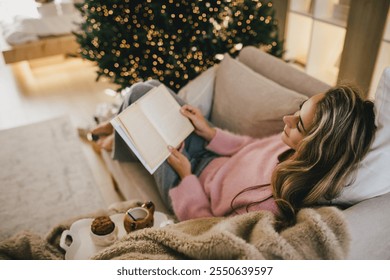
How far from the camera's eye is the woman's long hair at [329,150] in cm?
76

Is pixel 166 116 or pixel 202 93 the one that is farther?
pixel 202 93

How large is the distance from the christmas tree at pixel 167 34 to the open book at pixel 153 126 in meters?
0.57

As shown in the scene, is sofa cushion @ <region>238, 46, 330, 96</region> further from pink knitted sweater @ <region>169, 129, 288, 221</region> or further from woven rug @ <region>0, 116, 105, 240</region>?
woven rug @ <region>0, 116, 105, 240</region>

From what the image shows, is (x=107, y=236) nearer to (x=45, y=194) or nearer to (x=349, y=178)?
(x=349, y=178)

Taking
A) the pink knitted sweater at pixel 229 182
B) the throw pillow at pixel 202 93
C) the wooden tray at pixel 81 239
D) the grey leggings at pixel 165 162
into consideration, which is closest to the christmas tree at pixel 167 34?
the throw pillow at pixel 202 93

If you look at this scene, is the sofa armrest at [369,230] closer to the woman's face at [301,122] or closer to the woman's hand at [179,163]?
the woman's face at [301,122]

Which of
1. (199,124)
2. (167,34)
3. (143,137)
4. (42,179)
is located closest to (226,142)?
(199,124)

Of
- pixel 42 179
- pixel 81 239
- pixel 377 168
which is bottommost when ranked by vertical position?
pixel 42 179

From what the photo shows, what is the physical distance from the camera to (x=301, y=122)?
84cm

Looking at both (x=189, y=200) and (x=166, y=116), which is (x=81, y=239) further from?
(x=166, y=116)

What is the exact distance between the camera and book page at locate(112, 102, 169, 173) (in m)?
1.09

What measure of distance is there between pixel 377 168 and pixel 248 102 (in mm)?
614

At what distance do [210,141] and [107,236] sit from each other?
568 mm

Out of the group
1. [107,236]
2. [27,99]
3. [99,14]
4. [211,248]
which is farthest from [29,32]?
[211,248]
